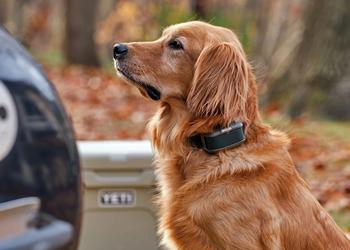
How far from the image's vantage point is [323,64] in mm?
11117

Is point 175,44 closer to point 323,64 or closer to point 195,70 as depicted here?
point 195,70

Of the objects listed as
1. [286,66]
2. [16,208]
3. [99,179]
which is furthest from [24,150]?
[286,66]

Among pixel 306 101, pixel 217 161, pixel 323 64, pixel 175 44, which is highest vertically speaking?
pixel 175 44

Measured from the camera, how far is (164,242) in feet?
14.5

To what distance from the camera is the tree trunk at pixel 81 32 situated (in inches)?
1058

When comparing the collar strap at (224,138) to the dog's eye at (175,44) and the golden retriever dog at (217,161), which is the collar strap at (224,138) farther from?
the dog's eye at (175,44)

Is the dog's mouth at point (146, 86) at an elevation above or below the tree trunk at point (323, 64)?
above

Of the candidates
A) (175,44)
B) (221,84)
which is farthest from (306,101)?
(221,84)

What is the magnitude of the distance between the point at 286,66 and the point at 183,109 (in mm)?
7323

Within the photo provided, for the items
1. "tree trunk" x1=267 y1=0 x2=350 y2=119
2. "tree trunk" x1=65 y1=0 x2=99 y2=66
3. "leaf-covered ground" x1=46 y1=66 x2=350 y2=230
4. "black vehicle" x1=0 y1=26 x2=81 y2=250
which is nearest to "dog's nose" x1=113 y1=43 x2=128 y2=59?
"black vehicle" x1=0 y1=26 x2=81 y2=250

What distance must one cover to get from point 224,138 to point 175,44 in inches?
24.1

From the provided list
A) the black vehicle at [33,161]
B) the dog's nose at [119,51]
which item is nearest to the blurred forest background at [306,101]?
the dog's nose at [119,51]

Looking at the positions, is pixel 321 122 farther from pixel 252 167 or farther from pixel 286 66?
pixel 252 167

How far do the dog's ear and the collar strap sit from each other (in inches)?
2.0
